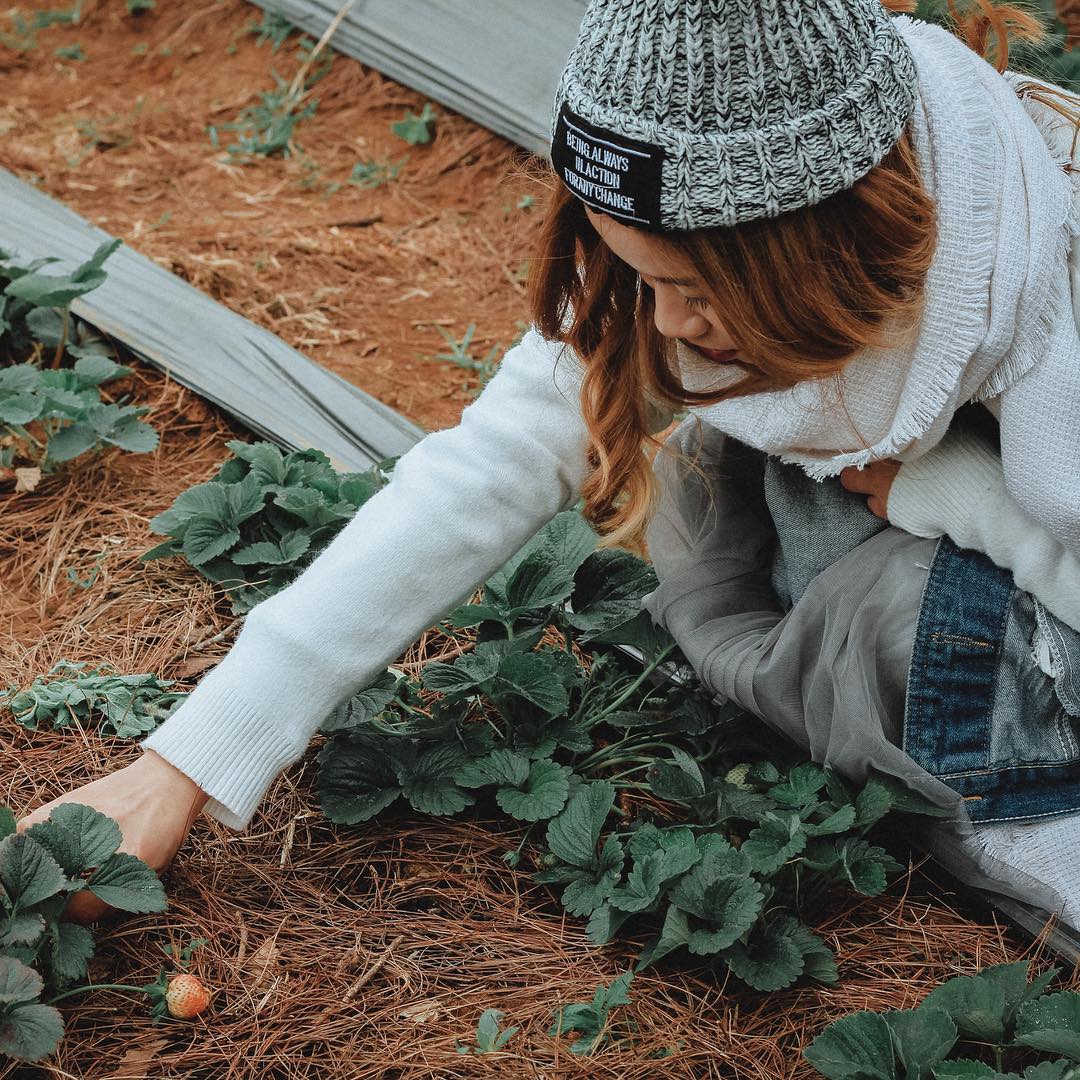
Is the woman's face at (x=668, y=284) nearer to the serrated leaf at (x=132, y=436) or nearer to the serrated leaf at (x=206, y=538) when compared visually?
the serrated leaf at (x=206, y=538)

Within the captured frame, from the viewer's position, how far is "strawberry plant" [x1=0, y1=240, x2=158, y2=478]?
2.18 meters

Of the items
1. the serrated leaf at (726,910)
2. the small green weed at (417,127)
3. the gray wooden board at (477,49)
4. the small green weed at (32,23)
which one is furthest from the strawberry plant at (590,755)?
the small green weed at (32,23)

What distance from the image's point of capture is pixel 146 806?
146cm

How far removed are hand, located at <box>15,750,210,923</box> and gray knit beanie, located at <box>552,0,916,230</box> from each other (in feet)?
2.70

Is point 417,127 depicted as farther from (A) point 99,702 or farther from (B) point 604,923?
(B) point 604,923

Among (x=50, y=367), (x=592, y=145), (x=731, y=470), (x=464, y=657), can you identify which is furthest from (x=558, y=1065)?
(x=50, y=367)

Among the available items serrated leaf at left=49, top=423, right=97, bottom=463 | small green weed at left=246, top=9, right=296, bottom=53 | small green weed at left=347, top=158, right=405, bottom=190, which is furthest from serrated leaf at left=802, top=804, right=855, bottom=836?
small green weed at left=246, top=9, right=296, bottom=53

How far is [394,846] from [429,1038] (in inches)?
12.0

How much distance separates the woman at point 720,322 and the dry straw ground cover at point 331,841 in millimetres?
178

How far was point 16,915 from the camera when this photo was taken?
4.35 ft

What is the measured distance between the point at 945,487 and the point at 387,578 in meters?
0.67

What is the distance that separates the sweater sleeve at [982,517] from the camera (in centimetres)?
147

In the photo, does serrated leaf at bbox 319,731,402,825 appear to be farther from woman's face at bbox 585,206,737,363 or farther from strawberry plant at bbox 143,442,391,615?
woman's face at bbox 585,206,737,363

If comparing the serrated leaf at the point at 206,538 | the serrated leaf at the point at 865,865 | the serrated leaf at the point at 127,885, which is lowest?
the serrated leaf at the point at 206,538
